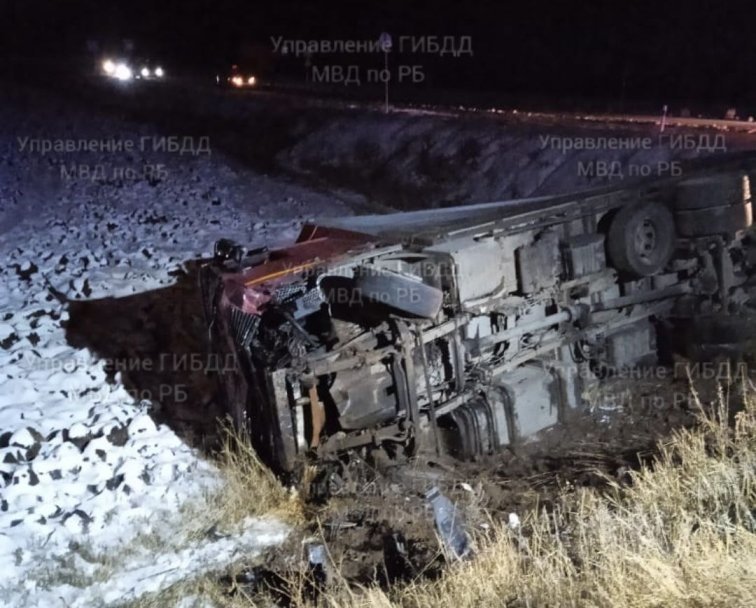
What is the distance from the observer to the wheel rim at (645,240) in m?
6.19

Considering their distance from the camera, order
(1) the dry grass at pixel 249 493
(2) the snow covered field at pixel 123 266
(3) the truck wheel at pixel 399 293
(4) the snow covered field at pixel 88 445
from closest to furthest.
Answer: (4) the snow covered field at pixel 88 445
(2) the snow covered field at pixel 123 266
(3) the truck wheel at pixel 399 293
(1) the dry grass at pixel 249 493

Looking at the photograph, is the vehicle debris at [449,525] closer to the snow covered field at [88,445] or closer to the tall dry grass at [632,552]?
the tall dry grass at [632,552]

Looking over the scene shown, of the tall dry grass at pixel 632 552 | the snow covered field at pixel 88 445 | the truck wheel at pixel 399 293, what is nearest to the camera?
the tall dry grass at pixel 632 552

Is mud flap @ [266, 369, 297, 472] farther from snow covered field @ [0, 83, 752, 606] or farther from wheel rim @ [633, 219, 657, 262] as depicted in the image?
wheel rim @ [633, 219, 657, 262]

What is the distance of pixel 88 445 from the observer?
17.8 feet

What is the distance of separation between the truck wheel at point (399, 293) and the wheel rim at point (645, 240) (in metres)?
2.22

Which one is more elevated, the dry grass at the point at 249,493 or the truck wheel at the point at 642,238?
the truck wheel at the point at 642,238

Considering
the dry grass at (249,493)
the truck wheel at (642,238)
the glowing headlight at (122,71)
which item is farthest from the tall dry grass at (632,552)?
the glowing headlight at (122,71)

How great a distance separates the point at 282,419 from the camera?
4.70m

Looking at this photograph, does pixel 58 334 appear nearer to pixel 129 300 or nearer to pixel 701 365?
pixel 129 300

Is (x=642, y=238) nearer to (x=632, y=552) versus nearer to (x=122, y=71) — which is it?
(x=632, y=552)

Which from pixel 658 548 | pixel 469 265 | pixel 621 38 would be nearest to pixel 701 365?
pixel 469 265

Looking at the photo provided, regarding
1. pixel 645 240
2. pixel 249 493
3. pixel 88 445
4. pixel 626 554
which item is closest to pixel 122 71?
pixel 88 445

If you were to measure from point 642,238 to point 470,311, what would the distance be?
6.10 ft
